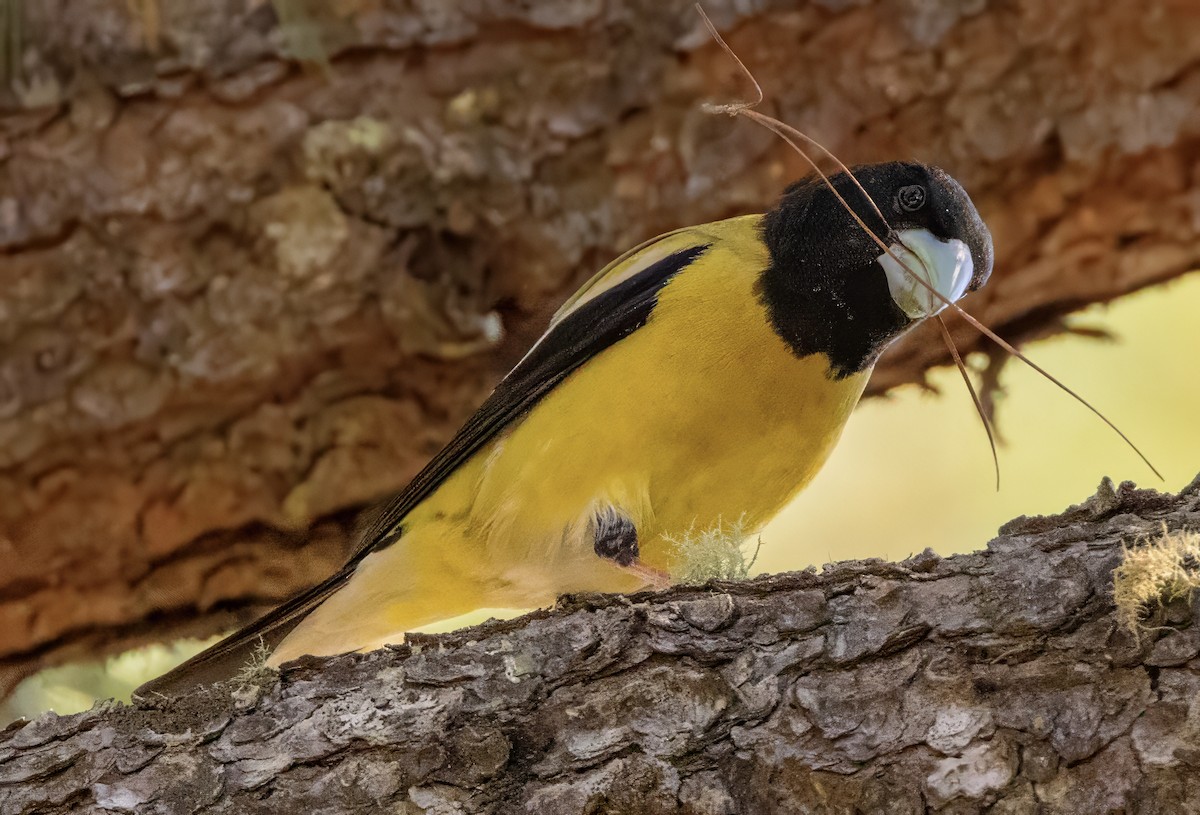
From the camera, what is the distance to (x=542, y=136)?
2666mm

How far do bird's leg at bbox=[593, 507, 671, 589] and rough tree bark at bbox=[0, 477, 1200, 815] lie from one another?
1.40 feet

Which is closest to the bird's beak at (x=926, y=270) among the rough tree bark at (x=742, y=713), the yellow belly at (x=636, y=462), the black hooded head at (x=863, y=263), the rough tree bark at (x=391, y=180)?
the black hooded head at (x=863, y=263)

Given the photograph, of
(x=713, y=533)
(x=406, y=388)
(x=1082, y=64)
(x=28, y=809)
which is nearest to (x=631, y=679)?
(x=713, y=533)

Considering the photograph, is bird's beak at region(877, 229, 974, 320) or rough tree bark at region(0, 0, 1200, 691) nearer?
bird's beak at region(877, 229, 974, 320)

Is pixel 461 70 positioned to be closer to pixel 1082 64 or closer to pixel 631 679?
pixel 1082 64

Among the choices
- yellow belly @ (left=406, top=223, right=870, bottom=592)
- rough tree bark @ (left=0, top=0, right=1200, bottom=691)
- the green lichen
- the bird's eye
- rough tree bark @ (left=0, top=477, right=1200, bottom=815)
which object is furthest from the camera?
rough tree bark @ (left=0, top=0, right=1200, bottom=691)

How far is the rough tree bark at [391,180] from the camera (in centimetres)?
261

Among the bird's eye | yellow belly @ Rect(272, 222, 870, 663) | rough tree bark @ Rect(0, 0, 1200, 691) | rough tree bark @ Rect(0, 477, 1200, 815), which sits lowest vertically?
rough tree bark @ Rect(0, 477, 1200, 815)

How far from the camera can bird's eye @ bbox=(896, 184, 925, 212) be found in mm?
2332

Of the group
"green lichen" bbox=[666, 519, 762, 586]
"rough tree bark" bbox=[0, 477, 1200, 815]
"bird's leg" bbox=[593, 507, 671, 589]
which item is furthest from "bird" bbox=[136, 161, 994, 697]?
"rough tree bark" bbox=[0, 477, 1200, 815]

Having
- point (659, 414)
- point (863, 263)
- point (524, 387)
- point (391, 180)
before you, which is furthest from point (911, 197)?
point (391, 180)

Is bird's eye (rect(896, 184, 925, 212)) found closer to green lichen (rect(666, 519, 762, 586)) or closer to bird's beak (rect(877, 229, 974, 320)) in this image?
bird's beak (rect(877, 229, 974, 320))

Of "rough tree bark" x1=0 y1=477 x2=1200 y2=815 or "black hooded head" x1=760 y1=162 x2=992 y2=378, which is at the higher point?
"black hooded head" x1=760 y1=162 x2=992 y2=378

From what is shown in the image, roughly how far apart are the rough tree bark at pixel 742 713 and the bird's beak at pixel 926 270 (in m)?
0.63
